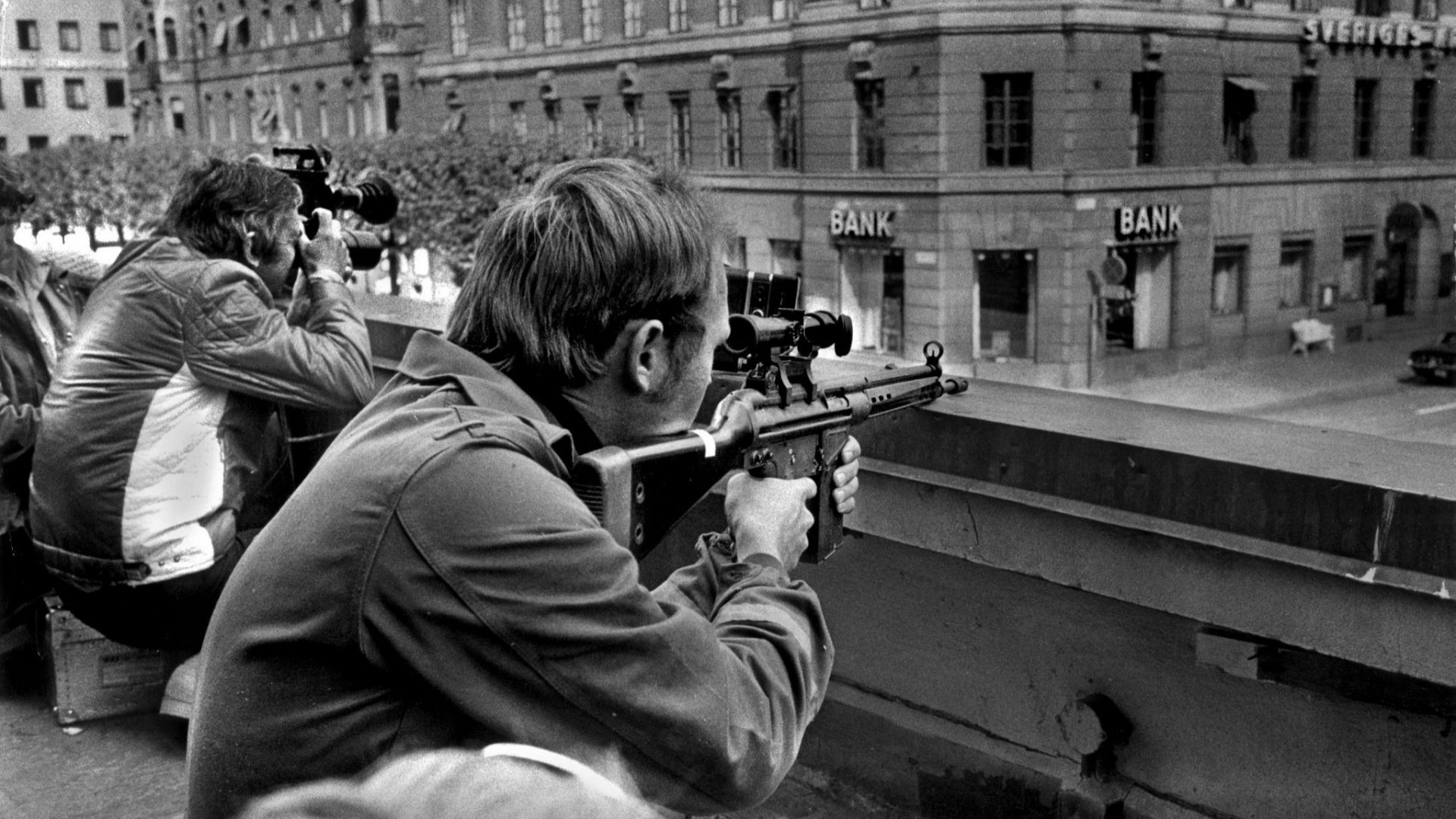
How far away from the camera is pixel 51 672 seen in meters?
3.46

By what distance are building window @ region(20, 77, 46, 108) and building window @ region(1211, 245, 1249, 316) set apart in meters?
5.49

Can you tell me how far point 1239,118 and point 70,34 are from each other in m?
6.05

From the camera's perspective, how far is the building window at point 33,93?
231 inches

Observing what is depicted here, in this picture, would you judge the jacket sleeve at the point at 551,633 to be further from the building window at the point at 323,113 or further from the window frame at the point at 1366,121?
the building window at the point at 323,113

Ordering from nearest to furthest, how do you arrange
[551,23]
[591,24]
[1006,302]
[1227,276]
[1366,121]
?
[1366,121]
[1227,276]
[1006,302]
[551,23]
[591,24]

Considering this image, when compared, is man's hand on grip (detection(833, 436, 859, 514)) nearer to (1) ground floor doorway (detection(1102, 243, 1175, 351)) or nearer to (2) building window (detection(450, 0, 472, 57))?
(1) ground floor doorway (detection(1102, 243, 1175, 351))

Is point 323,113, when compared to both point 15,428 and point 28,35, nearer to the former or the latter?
point 28,35

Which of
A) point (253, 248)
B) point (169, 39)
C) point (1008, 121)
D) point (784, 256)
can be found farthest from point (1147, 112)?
point (253, 248)

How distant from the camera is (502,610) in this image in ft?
4.46

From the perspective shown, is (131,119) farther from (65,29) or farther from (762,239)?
(762,239)

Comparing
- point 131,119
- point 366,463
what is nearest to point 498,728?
point 366,463

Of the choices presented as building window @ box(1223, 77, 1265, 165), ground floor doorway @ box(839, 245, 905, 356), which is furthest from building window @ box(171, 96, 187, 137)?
building window @ box(1223, 77, 1265, 165)

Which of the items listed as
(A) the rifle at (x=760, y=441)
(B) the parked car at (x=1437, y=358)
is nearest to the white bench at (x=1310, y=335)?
(B) the parked car at (x=1437, y=358)

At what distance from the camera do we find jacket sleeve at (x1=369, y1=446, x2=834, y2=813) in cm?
136
